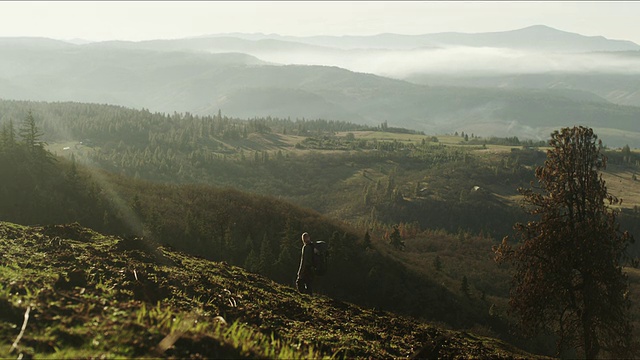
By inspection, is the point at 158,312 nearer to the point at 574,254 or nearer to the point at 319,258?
the point at 319,258

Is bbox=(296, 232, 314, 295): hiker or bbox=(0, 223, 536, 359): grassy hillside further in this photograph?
bbox=(296, 232, 314, 295): hiker

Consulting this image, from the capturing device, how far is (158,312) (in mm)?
11375

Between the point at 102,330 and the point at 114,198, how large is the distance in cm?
6798

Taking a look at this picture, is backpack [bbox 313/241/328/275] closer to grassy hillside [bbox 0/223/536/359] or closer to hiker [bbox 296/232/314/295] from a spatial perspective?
hiker [bbox 296/232/314/295]

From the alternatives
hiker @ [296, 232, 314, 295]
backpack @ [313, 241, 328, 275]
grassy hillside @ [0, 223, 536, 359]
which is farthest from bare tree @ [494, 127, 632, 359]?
hiker @ [296, 232, 314, 295]

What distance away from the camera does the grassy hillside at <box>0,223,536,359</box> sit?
9867mm

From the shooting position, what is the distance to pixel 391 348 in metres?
16.2

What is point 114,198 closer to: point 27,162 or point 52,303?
point 27,162

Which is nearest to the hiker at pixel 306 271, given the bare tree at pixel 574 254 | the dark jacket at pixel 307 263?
the dark jacket at pixel 307 263

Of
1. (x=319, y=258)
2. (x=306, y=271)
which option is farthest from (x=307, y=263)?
(x=319, y=258)

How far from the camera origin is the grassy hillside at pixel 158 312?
987cm

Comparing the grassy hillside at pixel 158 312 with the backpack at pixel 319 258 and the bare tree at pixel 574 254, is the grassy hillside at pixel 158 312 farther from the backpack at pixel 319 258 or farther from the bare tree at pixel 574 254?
the bare tree at pixel 574 254

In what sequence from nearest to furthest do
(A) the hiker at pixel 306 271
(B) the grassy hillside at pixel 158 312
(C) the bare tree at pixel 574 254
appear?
(B) the grassy hillside at pixel 158 312 < (A) the hiker at pixel 306 271 < (C) the bare tree at pixel 574 254

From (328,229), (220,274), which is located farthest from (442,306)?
(220,274)
